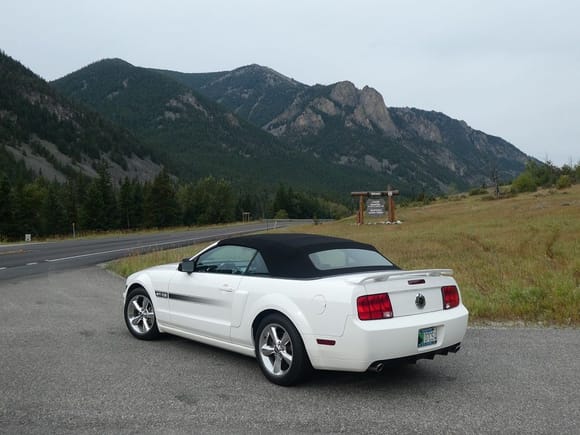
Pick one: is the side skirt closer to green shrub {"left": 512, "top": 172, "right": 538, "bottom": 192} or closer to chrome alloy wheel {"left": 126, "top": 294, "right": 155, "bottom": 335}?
chrome alloy wheel {"left": 126, "top": 294, "right": 155, "bottom": 335}

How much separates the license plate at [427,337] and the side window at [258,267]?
161 cm

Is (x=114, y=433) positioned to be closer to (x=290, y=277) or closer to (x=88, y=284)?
(x=290, y=277)

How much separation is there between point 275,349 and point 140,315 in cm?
258

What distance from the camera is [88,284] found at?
511 inches

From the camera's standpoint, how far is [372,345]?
454 cm

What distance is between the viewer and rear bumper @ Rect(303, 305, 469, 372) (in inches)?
179

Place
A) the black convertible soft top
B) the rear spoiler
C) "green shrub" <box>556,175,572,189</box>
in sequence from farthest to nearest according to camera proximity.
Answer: "green shrub" <box>556,175,572,189</box> → the black convertible soft top → the rear spoiler

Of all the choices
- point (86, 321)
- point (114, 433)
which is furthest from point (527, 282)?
point (114, 433)

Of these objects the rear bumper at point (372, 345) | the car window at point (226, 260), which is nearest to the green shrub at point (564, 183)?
the car window at point (226, 260)

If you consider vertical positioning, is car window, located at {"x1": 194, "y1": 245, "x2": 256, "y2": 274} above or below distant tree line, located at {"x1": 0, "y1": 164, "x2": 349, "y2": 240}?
below

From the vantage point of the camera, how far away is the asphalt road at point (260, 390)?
13.4ft

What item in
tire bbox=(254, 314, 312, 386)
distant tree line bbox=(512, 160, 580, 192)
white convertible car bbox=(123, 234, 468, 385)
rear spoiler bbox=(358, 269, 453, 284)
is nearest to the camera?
white convertible car bbox=(123, 234, 468, 385)

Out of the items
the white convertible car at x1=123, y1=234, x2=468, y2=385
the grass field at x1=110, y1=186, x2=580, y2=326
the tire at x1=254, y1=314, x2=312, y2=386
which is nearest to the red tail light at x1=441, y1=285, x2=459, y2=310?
the white convertible car at x1=123, y1=234, x2=468, y2=385

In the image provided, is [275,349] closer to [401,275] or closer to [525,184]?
[401,275]
